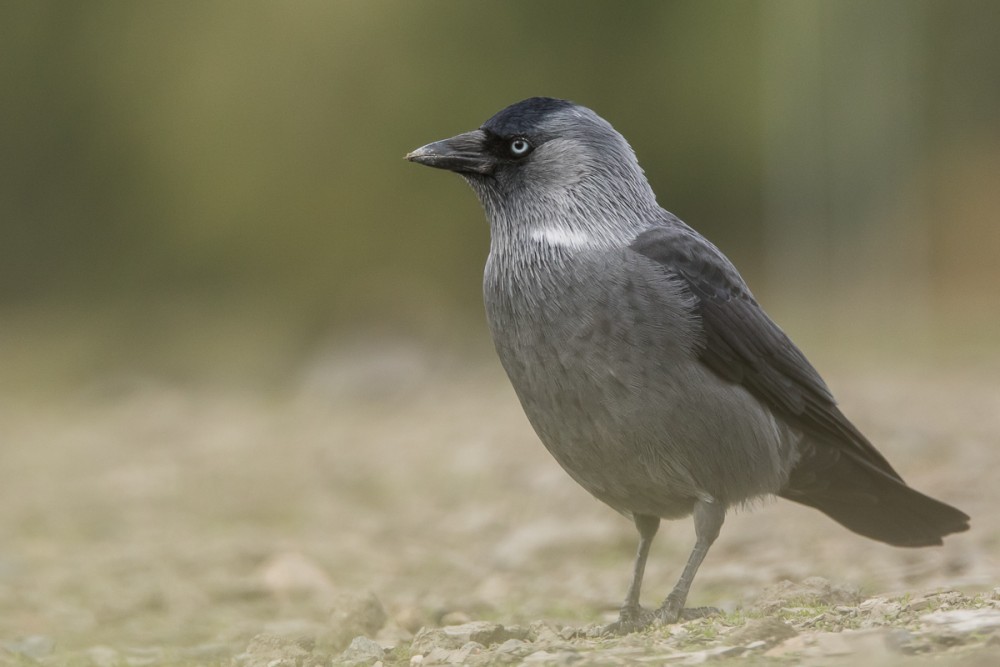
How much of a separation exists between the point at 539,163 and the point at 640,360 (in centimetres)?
113

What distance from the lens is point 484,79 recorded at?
601 inches

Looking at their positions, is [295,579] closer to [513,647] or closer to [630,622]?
[630,622]

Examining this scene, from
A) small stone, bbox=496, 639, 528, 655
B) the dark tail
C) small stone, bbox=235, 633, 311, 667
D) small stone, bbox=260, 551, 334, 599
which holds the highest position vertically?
small stone, bbox=260, 551, 334, 599

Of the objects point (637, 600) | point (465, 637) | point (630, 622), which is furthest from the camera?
point (637, 600)

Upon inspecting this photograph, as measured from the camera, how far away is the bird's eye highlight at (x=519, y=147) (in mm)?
5277

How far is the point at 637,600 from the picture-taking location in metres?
4.79

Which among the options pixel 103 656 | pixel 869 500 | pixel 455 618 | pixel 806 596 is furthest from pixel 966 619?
pixel 103 656

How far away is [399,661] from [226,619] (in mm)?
1918

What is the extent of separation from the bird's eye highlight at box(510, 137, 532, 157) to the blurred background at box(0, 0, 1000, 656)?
3.31 metres

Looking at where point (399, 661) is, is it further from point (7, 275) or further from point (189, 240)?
point (7, 275)

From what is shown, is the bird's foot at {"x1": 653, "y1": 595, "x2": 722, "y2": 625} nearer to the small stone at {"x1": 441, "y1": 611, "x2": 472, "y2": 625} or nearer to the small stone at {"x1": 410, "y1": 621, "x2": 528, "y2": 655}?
the small stone at {"x1": 410, "y1": 621, "x2": 528, "y2": 655}

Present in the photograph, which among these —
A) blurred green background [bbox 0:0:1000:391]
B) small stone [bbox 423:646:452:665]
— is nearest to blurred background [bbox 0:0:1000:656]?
blurred green background [bbox 0:0:1000:391]

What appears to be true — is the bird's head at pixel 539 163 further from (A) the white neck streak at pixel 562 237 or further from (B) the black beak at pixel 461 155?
(A) the white neck streak at pixel 562 237

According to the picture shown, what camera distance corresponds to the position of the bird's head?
5.21m
